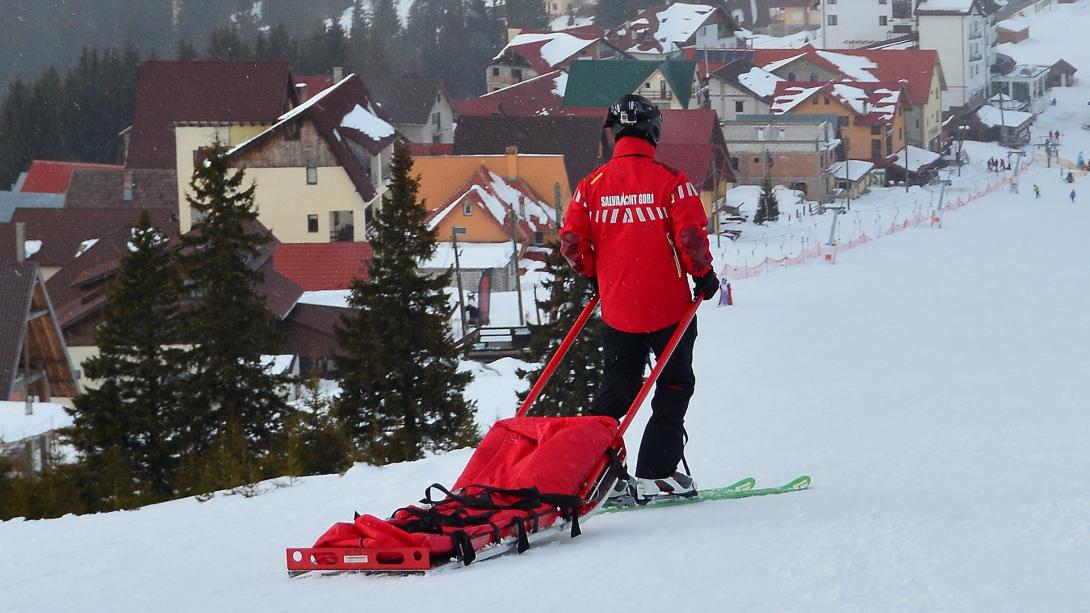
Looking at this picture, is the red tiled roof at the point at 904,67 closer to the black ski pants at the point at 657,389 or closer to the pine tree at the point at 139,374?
the pine tree at the point at 139,374

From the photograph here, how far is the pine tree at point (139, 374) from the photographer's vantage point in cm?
1408

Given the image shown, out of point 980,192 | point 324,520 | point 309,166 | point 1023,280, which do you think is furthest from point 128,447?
point 980,192

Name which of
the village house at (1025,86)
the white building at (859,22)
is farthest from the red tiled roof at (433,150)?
the white building at (859,22)

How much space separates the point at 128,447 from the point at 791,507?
31.6 ft

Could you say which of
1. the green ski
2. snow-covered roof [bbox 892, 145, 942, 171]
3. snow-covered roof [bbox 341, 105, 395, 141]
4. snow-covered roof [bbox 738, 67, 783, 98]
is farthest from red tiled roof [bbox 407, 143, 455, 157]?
the green ski

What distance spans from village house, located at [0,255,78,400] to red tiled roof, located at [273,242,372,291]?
49.4ft

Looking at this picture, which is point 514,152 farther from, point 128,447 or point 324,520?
point 324,520

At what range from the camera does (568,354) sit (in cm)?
1697

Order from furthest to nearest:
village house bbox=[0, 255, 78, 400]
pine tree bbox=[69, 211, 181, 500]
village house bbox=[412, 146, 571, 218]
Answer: village house bbox=[412, 146, 571, 218], village house bbox=[0, 255, 78, 400], pine tree bbox=[69, 211, 181, 500]

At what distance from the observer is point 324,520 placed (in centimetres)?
649

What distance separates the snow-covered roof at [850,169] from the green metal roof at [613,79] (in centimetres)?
770

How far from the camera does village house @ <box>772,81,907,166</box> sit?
71.7 metres

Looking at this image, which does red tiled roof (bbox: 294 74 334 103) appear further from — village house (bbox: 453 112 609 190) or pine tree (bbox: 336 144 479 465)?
pine tree (bbox: 336 144 479 465)

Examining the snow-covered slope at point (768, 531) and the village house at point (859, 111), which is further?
the village house at point (859, 111)
